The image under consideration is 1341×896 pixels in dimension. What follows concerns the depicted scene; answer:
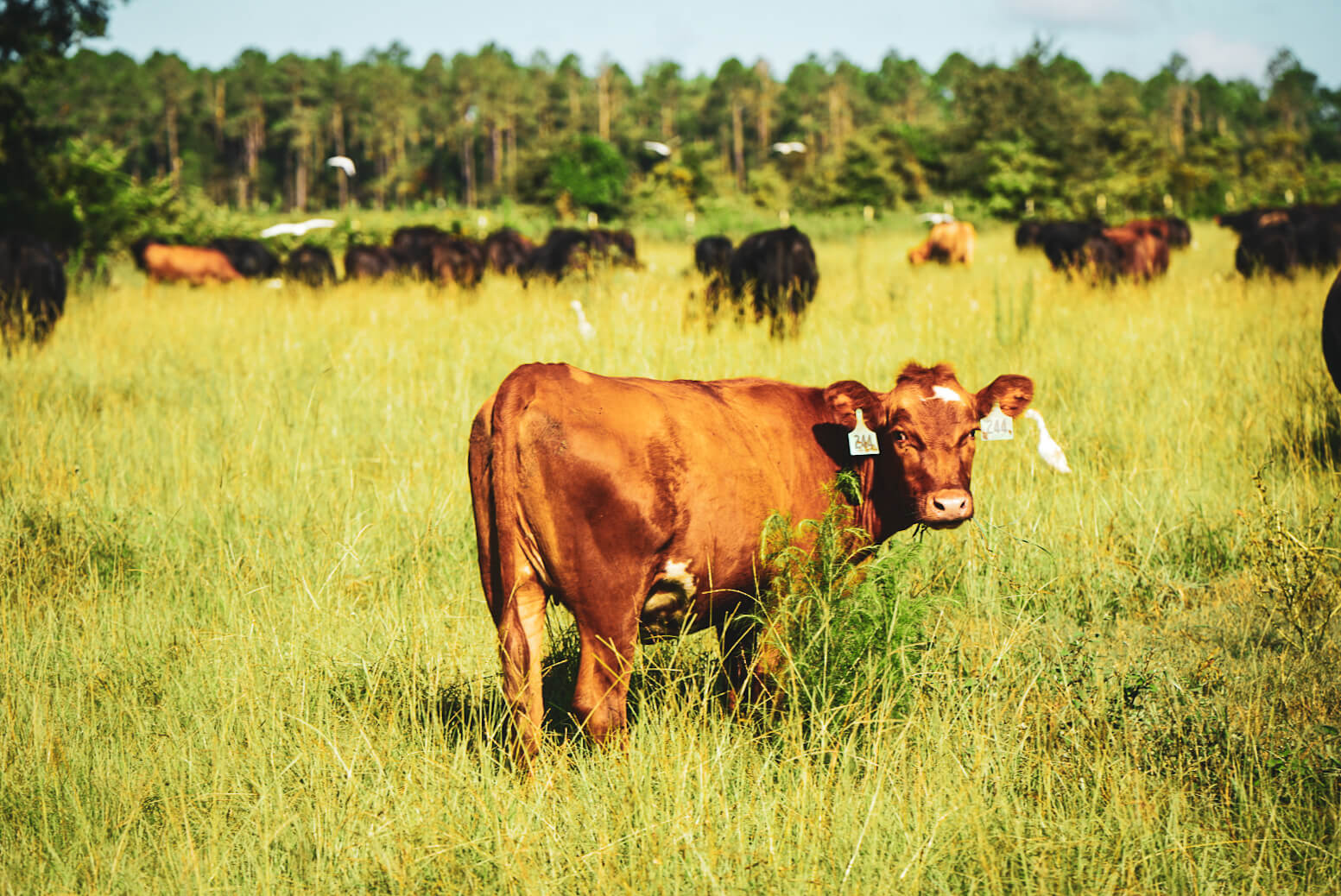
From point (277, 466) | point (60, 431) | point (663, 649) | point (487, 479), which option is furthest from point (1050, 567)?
point (60, 431)

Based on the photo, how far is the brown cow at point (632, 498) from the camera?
2904mm

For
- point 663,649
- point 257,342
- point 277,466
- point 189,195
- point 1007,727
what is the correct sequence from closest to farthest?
point 1007,727, point 663,649, point 277,466, point 257,342, point 189,195

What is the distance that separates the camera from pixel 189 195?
37438 millimetres

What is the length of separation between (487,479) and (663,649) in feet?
4.07

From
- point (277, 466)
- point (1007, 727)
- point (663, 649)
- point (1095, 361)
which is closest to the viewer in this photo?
point (1007, 727)

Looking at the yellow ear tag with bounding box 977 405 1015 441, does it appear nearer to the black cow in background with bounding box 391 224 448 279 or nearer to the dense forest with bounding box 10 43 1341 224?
the black cow in background with bounding box 391 224 448 279

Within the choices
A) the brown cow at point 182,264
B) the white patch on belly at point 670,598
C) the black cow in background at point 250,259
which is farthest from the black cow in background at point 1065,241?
the brown cow at point 182,264

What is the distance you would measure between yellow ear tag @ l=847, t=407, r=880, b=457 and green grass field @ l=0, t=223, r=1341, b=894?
581 millimetres

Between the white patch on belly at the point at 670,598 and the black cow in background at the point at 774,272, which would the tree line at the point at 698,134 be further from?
the white patch on belly at the point at 670,598

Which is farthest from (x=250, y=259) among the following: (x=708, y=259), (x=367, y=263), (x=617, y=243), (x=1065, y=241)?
(x=1065, y=241)

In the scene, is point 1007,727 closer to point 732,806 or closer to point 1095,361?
point 732,806

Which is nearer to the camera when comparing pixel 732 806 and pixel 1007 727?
pixel 732 806

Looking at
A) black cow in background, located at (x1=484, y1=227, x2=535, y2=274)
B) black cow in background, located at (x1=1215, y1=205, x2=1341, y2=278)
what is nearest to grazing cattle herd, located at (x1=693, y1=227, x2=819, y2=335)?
black cow in background, located at (x1=1215, y1=205, x2=1341, y2=278)

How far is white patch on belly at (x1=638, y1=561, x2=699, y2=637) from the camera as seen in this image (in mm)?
3057
